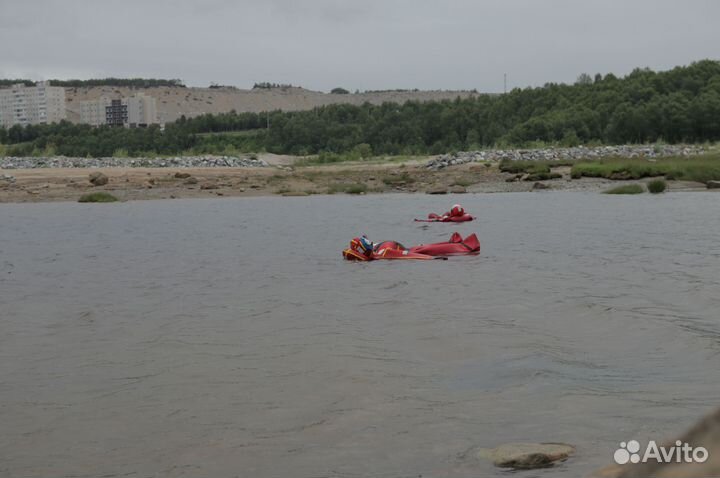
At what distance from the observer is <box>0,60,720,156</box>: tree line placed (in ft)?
262

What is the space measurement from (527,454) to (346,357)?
4.15 metres

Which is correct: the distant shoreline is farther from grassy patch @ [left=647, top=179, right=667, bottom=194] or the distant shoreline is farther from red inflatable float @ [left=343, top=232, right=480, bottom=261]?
red inflatable float @ [left=343, top=232, right=480, bottom=261]

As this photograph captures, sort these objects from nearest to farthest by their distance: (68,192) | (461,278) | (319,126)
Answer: (461,278) → (68,192) → (319,126)

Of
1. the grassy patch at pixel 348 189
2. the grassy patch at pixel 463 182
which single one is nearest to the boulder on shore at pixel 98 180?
the grassy patch at pixel 348 189

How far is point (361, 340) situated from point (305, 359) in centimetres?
114

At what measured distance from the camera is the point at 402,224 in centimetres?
2952

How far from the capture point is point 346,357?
9953 millimetres

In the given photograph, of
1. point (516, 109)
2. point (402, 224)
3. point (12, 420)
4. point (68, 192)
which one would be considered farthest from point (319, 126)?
point (12, 420)

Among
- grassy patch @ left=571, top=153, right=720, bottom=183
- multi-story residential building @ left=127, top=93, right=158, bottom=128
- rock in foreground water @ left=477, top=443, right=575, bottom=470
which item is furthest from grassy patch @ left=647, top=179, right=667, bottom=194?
multi-story residential building @ left=127, top=93, right=158, bottom=128

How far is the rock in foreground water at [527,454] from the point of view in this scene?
5.95m

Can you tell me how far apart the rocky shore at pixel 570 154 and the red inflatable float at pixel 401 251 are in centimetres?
4341

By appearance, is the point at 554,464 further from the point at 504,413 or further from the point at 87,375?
the point at 87,375

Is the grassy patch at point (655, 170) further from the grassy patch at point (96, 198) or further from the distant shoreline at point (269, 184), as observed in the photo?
the grassy patch at point (96, 198)

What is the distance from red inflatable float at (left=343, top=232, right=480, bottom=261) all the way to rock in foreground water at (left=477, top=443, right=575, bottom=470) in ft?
43.3
